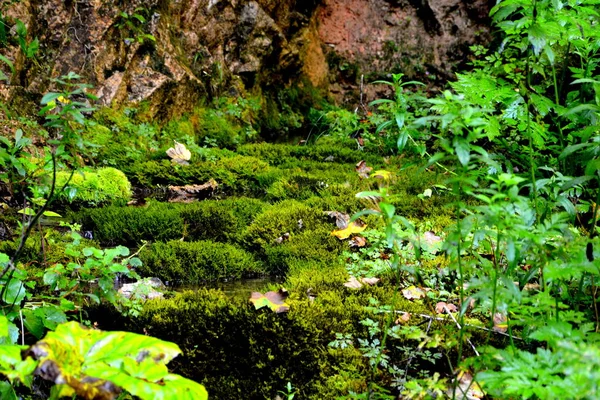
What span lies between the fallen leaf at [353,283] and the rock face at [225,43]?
2.63 metres

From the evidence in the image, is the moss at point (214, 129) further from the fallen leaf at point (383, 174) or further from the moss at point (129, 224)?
the moss at point (129, 224)

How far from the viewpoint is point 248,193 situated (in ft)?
16.1

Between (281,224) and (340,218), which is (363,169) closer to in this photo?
(340,218)

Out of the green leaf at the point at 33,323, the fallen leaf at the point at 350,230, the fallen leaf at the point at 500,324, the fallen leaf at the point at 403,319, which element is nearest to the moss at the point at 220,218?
the fallen leaf at the point at 350,230

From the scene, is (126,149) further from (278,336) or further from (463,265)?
(463,265)

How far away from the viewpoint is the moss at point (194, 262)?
9.82 ft

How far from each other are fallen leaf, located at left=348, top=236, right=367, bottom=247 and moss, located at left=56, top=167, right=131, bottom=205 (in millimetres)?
2069

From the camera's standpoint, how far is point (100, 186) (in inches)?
170

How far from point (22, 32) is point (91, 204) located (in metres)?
2.25

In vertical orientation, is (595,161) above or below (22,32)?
below


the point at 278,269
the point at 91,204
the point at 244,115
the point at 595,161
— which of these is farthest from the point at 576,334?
the point at 244,115

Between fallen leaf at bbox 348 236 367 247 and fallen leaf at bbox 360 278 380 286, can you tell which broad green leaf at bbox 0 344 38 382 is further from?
fallen leaf at bbox 348 236 367 247

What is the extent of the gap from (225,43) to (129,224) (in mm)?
4413

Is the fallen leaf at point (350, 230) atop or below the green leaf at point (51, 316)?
below
